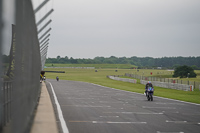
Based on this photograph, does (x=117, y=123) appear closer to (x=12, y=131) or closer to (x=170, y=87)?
(x=12, y=131)

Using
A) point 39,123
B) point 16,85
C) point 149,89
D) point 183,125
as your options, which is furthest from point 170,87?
point 16,85

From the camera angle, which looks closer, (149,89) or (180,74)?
(149,89)

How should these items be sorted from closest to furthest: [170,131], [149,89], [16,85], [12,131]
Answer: [12,131] → [16,85] → [170,131] → [149,89]

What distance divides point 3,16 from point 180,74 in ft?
382

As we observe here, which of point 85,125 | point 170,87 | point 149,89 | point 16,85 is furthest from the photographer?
point 170,87

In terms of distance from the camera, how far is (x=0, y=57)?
2973 mm

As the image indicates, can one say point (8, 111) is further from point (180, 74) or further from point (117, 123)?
point (180, 74)

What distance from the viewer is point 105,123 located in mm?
11906

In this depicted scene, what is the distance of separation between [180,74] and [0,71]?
116480 mm

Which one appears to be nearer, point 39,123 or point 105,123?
point 39,123

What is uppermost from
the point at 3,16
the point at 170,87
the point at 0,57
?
the point at 3,16

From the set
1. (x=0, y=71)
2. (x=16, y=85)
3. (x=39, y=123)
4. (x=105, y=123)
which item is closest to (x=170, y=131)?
(x=105, y=123)

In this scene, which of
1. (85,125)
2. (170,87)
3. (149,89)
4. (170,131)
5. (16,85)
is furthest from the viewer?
(170,87)

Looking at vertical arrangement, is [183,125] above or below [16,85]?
below
